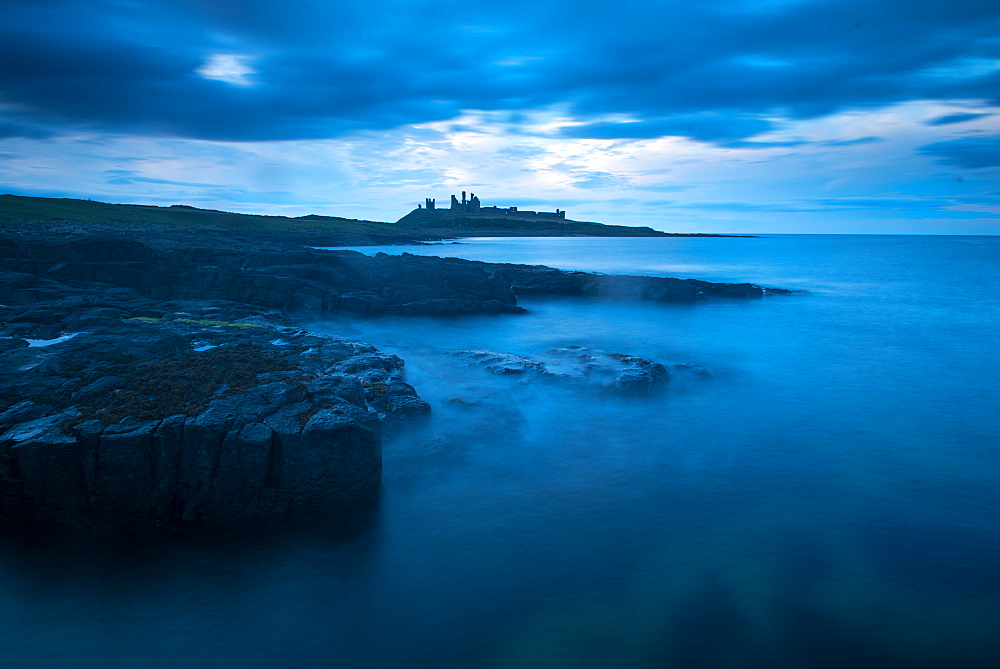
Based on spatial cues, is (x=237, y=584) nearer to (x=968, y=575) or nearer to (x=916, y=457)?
(x=968, y=575)

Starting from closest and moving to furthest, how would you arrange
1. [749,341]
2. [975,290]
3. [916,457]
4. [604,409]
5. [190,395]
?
[190,395] < [916,457] < [604,409] < [749,341] < [975,290]

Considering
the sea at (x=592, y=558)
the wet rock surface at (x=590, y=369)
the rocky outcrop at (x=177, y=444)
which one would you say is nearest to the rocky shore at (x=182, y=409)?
the rocky outcrop at (x=177, y=444)

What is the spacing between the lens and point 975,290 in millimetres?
62969

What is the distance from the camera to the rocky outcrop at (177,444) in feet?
37.2

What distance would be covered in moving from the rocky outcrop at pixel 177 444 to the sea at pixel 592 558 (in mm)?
645

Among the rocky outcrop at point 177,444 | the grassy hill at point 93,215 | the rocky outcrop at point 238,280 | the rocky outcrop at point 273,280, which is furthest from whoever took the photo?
the grassy hill at point 93,215

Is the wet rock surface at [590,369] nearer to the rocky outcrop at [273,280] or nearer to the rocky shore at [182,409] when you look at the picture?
the rocky shore at [182,409]

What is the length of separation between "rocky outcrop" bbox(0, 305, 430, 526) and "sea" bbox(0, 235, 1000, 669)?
0.64 meters

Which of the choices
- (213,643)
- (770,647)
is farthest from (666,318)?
(213,643)

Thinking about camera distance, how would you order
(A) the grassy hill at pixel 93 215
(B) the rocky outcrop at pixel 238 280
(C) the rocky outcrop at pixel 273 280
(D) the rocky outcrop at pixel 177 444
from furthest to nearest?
(A) the grassy hill at pixel 93 215, (C) the rocky outcrop at pixel 273 280, (B) the rocky outcrop at pixel 238 280, (D) the rocky outcrop at pixel 177 444

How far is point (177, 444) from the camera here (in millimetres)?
11695

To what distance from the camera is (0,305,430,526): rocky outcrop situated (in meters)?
11.3

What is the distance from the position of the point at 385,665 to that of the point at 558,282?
1775 inches

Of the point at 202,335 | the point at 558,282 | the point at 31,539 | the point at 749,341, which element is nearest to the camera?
the point at 31,539
